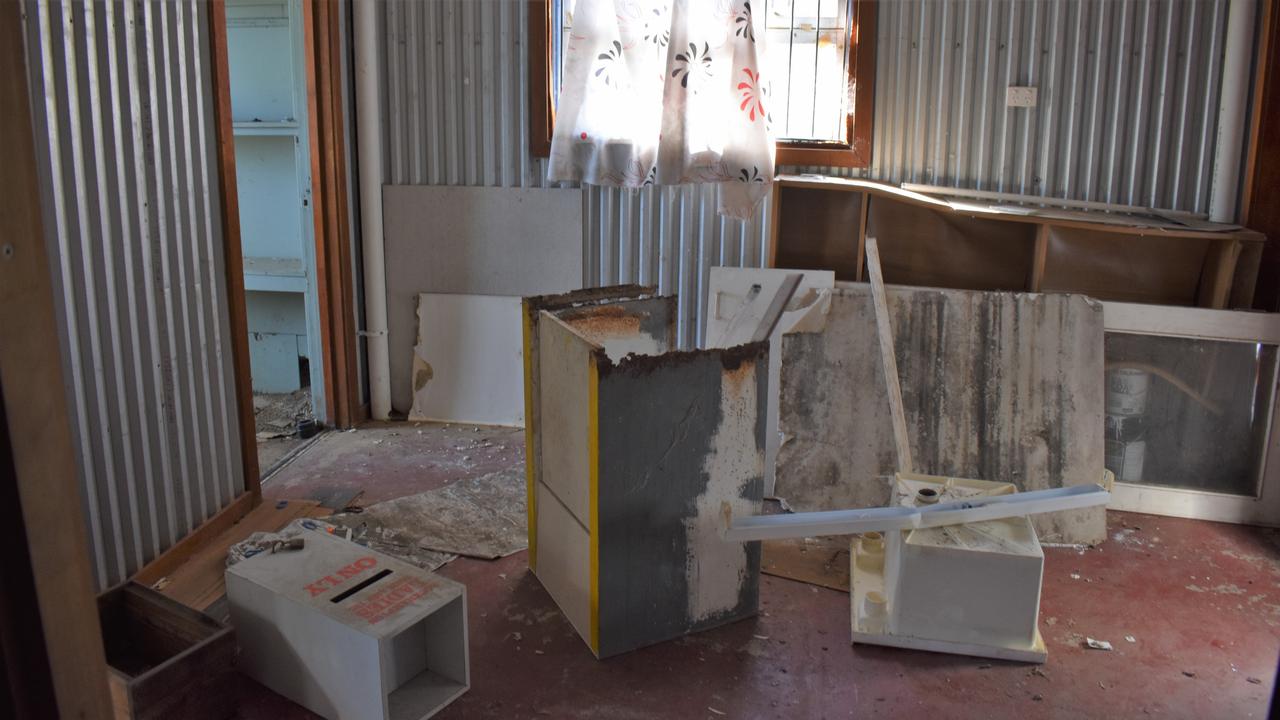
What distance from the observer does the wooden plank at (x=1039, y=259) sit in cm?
367

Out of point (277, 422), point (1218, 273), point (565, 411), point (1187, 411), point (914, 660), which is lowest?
point (914, 660)

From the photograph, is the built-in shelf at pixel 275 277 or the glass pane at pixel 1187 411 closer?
the glass pane at pixel 1187 411

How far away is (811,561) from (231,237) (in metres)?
2.39

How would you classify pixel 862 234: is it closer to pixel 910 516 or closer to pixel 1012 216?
pixel 1012 216

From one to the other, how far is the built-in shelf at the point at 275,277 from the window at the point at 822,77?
190 cm

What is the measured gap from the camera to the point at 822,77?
13.3 ft

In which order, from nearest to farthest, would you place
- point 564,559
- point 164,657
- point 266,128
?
point 164,657 → point 564,559 → point 266,128

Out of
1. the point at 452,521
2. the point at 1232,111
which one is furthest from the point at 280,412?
the point at 1232,111

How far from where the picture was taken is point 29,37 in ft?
7.92

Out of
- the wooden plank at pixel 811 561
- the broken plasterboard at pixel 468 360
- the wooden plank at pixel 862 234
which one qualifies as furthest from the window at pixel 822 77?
the wooden plank at pixel 811 561

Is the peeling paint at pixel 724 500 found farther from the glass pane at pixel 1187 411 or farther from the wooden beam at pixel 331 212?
the wooden beam at pixel 331 212

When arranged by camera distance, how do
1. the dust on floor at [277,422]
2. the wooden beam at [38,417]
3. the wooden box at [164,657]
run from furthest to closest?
the dust on floor at [277,422] → the wooden box at [164,657] → the wooden beam at [38,417]

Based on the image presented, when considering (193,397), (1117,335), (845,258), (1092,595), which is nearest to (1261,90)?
(1117,335)

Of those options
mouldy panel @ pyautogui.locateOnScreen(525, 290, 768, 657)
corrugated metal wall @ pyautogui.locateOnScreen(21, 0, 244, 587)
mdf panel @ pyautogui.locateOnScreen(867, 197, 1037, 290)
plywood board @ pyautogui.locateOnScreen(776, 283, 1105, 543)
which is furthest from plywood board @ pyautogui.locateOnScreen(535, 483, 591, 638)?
mdf panel @ pyautogui.locateOnScreen(867, 197, 1037, 290)
